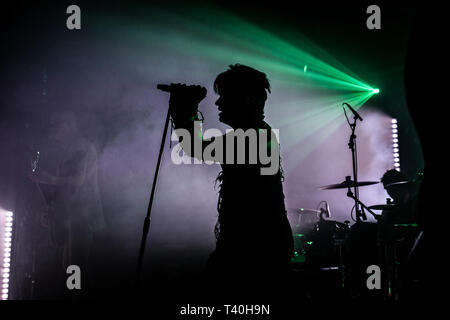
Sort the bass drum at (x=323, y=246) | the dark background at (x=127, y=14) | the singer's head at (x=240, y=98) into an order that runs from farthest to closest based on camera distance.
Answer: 1. the bass drum at (x=323, y=246)
2. the dark background at (x=127, y=14)
3. the singer's head at (x=240, y=98)

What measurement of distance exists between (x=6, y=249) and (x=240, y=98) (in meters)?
3.80

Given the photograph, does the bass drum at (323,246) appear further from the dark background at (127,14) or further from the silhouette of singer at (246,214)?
the silhouette of singer at (246,214)

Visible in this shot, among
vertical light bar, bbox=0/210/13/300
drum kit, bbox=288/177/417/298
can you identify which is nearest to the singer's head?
vertical light bar, bbox=0/210/13/300

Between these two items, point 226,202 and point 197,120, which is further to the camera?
point 197,120

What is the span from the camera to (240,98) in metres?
2.43

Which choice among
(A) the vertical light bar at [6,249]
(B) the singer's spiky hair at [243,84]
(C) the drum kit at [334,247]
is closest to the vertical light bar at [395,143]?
(C) the drum kit at [334,247]

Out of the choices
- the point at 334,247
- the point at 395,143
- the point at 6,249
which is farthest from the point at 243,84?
the point at 395,143

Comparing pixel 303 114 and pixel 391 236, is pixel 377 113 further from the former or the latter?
pixel 391 236

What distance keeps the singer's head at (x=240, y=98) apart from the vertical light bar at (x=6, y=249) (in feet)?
11.7

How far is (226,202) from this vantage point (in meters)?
2.21

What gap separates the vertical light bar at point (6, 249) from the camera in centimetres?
457

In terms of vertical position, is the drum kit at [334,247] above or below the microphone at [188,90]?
below
